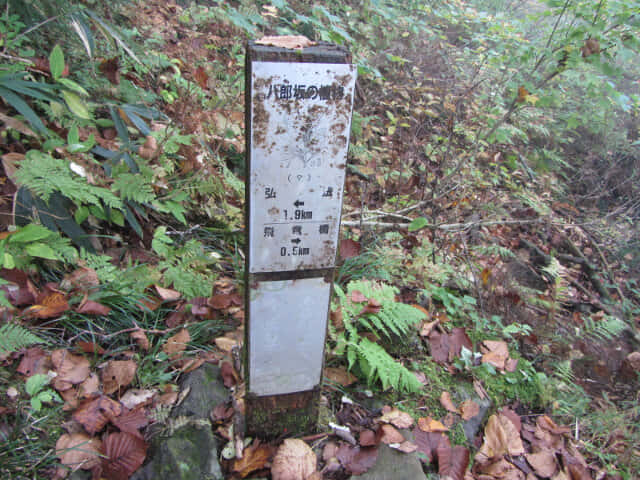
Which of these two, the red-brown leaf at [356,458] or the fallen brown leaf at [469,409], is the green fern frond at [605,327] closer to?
the fallen brown leaf at [469,409]

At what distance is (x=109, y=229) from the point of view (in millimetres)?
2832

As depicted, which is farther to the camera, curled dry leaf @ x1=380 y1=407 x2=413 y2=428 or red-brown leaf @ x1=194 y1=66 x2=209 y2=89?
red-brown leaf @ x1=194 y1=66 x2=209 y2=89

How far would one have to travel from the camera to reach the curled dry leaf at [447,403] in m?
2.50

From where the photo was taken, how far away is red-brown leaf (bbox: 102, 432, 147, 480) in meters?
1.71

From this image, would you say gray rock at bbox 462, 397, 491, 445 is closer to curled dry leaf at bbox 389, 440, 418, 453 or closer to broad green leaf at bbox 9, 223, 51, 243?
curled dry leaf at bbox 389, 440, 418, 453

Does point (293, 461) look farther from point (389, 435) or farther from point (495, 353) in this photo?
point (495, 353)

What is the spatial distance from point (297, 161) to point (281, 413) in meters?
1.33

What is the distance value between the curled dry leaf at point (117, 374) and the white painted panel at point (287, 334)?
693 mm

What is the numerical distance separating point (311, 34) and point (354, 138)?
4.49ft

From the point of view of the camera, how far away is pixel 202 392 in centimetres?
214

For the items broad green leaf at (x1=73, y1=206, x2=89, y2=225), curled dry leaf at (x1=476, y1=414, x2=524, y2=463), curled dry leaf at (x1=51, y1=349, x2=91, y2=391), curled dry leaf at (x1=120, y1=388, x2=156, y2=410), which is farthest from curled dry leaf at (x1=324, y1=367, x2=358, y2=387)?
broad green leaf at (x1=73, y1=206, x2=89, y2=225)

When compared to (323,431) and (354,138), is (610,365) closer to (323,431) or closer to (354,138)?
(323,431)

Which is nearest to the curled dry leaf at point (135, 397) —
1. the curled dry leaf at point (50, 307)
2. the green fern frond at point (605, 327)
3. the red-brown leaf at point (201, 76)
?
the curled dry leaf at point (50, 307)

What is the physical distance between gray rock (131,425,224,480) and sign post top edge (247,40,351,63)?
1729 millimetres
